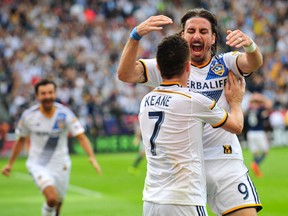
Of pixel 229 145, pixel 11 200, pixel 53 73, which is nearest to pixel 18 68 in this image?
pixel 53 73

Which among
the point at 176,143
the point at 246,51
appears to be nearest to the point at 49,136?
the point at 246,51

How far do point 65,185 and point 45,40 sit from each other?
67.8 ft

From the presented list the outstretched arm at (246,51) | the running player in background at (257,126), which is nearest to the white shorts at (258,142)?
the running player in background at (257,126)

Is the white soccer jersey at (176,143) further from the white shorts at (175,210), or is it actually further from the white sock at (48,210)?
the white sock at (48,210)

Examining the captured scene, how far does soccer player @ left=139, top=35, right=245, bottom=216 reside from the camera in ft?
20.8

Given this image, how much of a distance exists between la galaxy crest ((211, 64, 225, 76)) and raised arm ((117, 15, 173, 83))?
0.70 metres

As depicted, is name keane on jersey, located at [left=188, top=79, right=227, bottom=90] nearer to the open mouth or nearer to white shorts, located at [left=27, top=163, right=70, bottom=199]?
the open mouth

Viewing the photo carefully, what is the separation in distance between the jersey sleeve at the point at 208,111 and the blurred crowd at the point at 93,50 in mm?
23443

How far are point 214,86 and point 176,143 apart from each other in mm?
1193

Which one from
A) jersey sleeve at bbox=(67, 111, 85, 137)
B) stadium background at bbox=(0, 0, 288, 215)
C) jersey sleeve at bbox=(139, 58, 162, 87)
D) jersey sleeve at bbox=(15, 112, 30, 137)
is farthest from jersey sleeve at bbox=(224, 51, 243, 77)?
stadium background at bbox=(0, 0, 288, 215)

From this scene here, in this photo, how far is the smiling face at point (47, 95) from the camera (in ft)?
41.3

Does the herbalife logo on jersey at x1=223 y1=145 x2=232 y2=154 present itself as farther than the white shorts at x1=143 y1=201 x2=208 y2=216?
Yes

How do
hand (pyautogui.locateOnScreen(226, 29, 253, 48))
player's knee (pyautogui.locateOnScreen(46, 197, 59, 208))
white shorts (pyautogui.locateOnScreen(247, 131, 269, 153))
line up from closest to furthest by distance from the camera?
hand (pyautogui.locateOnScreen(226, 29, 253, 48)) < player's knee (pyautogui.locateOnScreen(46, 197, 59, 208)) < white shorts (pyautogui.locateOnScreen(247, 131, 269, 153))

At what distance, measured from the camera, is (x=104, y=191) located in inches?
755
